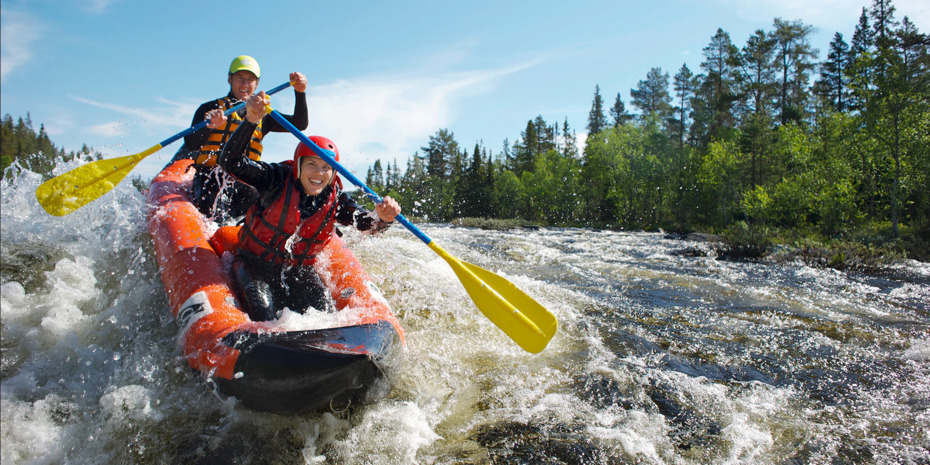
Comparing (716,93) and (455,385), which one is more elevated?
(716,93)

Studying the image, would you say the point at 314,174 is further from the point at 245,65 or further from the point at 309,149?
the point at 245,65

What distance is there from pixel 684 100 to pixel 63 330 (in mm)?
48130

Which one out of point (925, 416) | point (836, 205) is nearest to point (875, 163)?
point (836, 205)

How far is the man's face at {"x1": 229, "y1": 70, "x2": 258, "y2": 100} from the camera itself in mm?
4555

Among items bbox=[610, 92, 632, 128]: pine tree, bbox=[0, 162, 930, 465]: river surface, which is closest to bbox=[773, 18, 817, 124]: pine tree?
bbox=[610, 92, 632, 128]: pine tree

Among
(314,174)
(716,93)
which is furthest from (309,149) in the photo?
(716,93)

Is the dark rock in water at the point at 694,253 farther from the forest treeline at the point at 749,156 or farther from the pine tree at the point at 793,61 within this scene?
the pine tree at the point at 793,61

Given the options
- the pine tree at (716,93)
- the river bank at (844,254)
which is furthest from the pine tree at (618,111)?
the river bank at (844,254)

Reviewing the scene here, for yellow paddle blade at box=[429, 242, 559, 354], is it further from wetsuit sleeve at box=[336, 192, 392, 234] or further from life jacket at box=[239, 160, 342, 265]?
life jacket at box=[239, 160, 342, 265]

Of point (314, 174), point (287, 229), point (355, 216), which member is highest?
point (314, 174)

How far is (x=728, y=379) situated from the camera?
367 centimetres

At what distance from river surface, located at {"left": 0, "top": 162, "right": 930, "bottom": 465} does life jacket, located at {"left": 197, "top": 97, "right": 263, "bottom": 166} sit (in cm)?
74

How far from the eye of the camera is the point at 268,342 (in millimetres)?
2391

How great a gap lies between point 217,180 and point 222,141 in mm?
411
